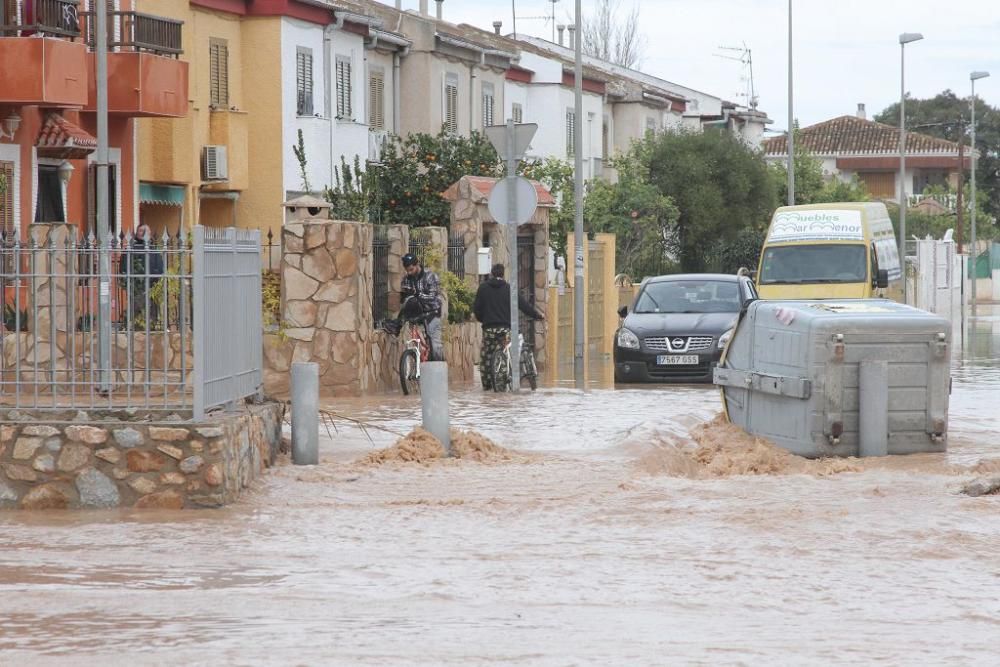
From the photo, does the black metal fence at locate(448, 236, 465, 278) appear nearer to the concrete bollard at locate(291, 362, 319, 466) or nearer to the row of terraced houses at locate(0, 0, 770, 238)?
the row of terraced houses at locate(0, 0, 770, 238)

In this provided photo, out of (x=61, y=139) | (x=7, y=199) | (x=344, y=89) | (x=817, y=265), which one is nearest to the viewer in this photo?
(x=7, y=199)

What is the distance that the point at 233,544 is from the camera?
36.4ft

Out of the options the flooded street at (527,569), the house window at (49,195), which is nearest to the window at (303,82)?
the house window at (49,195)

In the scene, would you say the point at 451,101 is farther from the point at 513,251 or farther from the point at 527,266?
the point at 513,251

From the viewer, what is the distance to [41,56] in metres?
28.0

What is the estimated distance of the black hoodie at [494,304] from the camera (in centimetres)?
2314

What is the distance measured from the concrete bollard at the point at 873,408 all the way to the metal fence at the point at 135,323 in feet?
16.1

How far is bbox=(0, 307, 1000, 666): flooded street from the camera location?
8281 millimetres

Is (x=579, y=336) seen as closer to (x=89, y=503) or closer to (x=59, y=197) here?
(x=59, y=197)

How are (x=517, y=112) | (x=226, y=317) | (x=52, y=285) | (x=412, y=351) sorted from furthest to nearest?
(x=517, y=112), (x=412, y=351), (x=226, y=317), (x=52, y=285)

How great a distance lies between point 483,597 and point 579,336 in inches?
654

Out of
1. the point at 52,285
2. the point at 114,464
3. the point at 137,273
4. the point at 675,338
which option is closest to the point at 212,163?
the point at 675,338

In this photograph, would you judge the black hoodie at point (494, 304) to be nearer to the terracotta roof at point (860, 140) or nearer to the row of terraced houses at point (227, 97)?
the row of terraced houses at point (227, 97)

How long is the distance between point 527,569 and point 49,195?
850 inches
